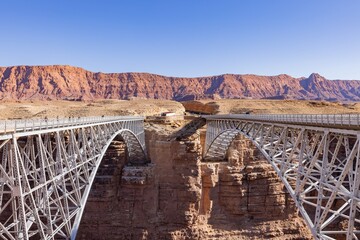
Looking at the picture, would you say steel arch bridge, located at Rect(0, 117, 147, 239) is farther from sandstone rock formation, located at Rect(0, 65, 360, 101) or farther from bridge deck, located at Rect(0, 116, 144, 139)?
sandstone rock formation, located at Rect(0, 65, 360, 101)

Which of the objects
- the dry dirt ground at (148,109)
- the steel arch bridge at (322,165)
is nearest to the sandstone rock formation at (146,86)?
the dry dirt ground at (148,109)

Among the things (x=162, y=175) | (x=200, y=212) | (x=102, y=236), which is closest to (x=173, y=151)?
(x=162, y=175)

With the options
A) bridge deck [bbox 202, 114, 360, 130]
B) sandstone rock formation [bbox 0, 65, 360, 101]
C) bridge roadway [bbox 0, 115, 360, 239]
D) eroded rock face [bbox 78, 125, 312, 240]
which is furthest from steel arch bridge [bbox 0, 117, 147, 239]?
sandstone rock formation [bbox 0, 65, 360, 101]

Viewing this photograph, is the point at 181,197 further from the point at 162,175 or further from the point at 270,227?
the point at 270,227

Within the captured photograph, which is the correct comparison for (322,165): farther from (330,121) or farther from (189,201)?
(189,201)

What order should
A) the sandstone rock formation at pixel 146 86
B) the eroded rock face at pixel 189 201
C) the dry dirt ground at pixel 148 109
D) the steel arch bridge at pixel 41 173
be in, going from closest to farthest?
the steel arch bridge at pixel 41 173 → the eroded rock face at pixel 189 201 → the dry dirt ground at pixel 148 109 → the sandstone rock formation at pixel 146 86

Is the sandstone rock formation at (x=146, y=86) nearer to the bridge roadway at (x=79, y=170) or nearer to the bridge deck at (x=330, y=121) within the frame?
the bridge deck at (x=330, y=121)
